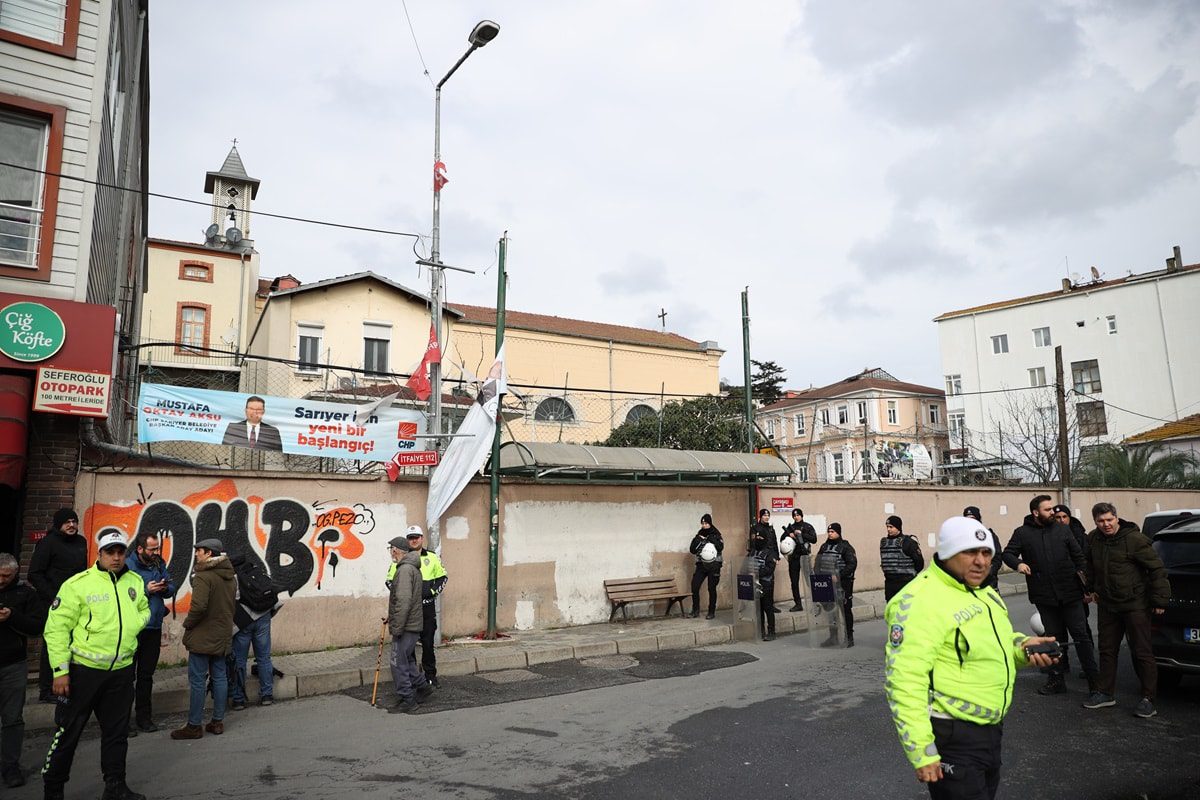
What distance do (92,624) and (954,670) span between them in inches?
208

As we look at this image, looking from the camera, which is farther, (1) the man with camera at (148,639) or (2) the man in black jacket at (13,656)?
(1) the man with camera at (148,639)

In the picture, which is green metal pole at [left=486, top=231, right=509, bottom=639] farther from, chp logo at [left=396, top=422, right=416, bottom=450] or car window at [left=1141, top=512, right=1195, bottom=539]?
car window at [left=1141, top=512, right=1195, bottom=539]

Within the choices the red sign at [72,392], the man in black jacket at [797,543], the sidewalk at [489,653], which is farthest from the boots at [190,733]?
the man in black jacket at [797,543]

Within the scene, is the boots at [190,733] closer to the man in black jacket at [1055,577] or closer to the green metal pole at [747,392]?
the man in black jacket at [1055,577]

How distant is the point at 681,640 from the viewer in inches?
459

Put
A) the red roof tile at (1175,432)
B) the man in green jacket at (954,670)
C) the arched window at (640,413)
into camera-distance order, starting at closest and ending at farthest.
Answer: the man in green jacket at (954,670) < the arched window at (640,413) < the red roof tile at (1175,432)

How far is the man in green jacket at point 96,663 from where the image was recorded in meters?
5.04

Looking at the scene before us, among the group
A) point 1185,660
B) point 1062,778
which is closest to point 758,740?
point 1062,778

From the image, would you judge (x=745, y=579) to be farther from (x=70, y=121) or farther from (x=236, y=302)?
(x=236, y=302)

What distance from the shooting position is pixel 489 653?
1027 cm

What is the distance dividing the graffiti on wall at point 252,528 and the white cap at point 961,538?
8.93 m

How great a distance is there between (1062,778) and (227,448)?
33.9ft

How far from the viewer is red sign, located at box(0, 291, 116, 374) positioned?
29.4ft

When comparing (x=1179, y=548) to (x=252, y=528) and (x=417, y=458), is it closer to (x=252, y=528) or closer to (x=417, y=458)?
(x=417, y=458)
